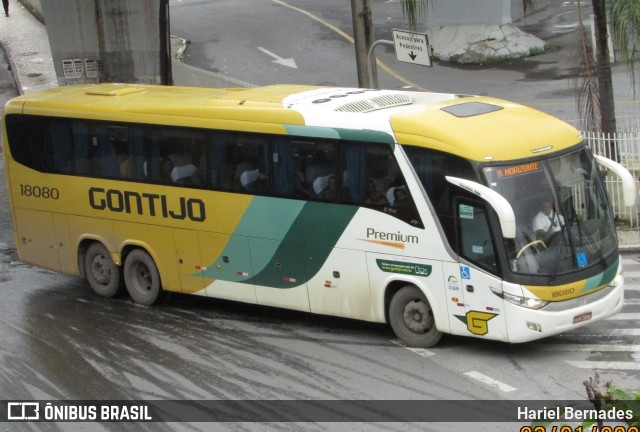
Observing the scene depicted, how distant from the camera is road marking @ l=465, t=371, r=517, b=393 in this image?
37.7 feet

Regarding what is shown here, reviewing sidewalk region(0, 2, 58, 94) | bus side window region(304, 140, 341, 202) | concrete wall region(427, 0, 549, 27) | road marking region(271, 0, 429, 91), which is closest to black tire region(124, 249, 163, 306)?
bus side window region(304, 140, 341, 202)

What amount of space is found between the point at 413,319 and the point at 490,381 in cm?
168

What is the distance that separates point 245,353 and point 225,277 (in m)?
1.80

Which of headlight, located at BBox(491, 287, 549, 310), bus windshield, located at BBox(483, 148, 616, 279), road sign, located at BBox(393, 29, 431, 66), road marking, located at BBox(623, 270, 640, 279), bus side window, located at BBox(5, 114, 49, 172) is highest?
road sign, located at BBox(393, 29, 431, 66)

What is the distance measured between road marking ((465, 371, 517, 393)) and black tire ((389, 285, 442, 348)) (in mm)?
1014

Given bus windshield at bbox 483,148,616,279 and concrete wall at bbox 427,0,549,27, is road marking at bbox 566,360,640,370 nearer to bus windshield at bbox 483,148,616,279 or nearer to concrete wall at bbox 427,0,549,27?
bus windshield at bbox 483,148,616,279

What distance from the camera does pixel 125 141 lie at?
15.9 meters

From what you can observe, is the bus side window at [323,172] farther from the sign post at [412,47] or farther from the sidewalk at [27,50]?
the sidewalk at [27,50]

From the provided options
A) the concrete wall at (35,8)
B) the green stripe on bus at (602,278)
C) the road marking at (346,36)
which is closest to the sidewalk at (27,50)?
the concrete wall at (35,8)

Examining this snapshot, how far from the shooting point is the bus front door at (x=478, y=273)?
12.1 metres

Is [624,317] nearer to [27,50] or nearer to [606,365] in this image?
[606,365]

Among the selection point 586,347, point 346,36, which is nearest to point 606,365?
point 586,347

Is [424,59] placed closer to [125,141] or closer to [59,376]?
[125,141]

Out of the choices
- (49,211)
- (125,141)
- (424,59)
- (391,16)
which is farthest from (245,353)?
(391,16)
